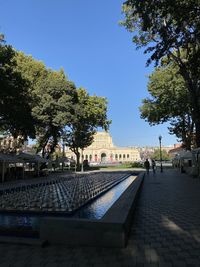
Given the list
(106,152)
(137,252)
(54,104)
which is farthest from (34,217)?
(106,152)

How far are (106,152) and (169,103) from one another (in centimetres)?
10914

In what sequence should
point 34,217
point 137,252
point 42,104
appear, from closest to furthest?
point 137,252
point 34,217
point 42,104

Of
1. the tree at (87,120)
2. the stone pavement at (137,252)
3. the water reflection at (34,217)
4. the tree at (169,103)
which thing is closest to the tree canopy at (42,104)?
the tree at (87,120)

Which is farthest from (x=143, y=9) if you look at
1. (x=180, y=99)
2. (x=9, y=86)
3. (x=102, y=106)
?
(x=102, y=106)

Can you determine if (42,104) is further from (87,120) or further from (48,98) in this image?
(87,120)

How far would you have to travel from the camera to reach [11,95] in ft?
84.1

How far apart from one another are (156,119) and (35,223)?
1411 inches

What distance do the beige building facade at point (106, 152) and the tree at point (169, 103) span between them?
101m

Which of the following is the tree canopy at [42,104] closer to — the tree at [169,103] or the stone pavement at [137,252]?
the tree at [169,103]

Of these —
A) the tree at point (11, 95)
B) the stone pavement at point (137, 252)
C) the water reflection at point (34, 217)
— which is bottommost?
the stone pavement at point (137, 252)

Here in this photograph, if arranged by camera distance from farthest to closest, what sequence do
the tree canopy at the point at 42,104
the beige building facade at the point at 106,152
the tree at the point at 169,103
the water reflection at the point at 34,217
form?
the beige building facade at the point at 106,152 → the tree at the point at 169,103 → the tree canopy at the point at 42,104 → the water reflection at the point at 34,217

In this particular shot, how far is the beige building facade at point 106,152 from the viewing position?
145 metres

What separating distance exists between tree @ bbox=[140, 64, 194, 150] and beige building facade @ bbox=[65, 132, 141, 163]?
10060cm

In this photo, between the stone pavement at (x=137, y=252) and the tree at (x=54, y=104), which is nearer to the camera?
the stone pavement at (x=137, y=252)
